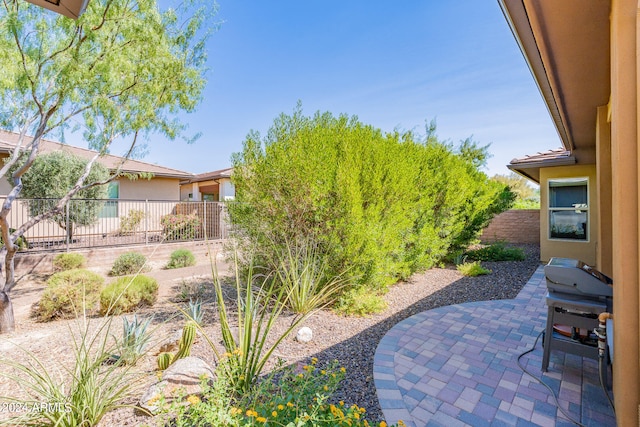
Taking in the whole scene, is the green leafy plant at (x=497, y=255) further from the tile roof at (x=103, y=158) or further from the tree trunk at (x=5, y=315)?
the tile roof at (x=103, y=158)

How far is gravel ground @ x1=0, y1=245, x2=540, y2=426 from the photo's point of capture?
2.96 m

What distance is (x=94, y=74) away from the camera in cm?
525

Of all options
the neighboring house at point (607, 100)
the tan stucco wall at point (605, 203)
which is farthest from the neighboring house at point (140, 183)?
the tan stucco wall at point (605, 203)

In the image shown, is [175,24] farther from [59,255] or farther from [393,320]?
[59,255]

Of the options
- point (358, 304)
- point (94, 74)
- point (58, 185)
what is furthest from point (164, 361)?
point (58, 185)

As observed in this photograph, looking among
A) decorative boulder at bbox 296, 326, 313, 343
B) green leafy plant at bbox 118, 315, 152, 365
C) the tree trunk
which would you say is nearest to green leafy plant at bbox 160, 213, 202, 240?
the tree trunk

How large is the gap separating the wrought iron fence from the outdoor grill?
908 centimetres

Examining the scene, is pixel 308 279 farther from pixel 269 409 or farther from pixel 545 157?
pixel 545 157

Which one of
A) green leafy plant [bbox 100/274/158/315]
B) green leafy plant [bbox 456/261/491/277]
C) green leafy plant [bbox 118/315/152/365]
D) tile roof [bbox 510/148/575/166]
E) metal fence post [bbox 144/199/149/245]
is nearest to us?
green leafy plant [bbox 118/315/152/365]

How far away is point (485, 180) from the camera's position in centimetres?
1120

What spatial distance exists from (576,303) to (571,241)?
26.5 ft

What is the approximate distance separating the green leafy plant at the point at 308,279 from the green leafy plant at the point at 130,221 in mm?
9875

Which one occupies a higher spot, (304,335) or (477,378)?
(304,335)

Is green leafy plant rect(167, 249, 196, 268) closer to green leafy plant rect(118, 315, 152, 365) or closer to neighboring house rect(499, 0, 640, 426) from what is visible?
green leafy plant rect(118, 315, 152, 365)
